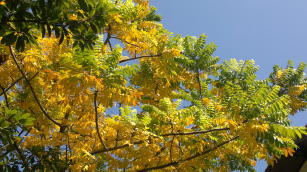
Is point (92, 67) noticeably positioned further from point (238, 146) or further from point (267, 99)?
point (238, 146)

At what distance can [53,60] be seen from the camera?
6008 millimetres

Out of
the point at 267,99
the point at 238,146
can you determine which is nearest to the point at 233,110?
the point at 267,99

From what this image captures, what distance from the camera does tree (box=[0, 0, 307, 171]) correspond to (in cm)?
465

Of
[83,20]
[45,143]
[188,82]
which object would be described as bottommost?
[45,143]

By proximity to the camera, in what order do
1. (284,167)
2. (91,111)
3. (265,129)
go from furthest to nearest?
(284,167) → (91,111) → (265,129)

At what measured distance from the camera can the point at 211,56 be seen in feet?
30.0

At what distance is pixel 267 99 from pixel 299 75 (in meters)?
7.98

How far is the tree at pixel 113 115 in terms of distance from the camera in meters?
4.65

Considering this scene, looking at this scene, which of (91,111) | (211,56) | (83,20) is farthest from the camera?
(211,56)

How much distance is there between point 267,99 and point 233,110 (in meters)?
0.53

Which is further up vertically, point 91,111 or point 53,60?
point 53,60

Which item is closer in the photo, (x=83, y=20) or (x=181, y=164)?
(x=83, y=20)

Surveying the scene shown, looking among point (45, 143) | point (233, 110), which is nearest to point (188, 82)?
point (233, 110)

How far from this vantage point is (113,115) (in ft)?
19.3
